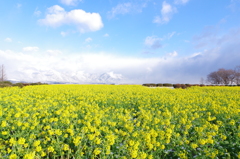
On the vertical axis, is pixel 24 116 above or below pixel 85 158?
above

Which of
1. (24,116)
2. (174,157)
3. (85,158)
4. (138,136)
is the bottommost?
(174,157)

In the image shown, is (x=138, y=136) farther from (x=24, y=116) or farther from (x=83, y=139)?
(x=24, y=116)

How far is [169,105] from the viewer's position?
7855mm

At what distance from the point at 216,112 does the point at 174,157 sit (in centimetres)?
371

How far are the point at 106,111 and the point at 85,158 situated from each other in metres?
2.73

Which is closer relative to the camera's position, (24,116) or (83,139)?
(83,139)

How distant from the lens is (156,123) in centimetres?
475

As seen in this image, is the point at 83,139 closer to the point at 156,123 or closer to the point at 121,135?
the point at 121,135

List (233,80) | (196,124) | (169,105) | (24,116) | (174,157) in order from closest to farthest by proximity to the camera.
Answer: (174,157), (24,116), (196,124), (169,105), (233,80)

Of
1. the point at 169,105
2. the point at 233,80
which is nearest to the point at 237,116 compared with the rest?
the point at 169,105

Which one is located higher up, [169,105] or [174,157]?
[169,105]

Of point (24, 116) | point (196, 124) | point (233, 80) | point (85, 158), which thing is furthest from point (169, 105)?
point (233, 80)

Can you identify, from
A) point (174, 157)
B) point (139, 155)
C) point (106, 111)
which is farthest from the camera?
point (106, 111)

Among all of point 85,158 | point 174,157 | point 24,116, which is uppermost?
point 24,116
